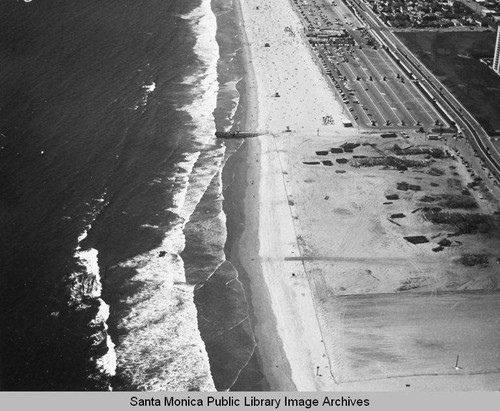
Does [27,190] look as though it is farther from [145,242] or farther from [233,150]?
[233,150]

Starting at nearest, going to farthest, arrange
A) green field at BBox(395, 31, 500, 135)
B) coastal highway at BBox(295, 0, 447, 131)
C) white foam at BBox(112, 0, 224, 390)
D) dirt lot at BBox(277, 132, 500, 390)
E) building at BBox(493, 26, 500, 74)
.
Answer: white foam at BBox(112, 0, 224, 390) → dirt lot at BBox(277, 132, 500, 390) → coastal highway at BBox(295, 0, 447, 131) → green field at BBox(395, 31, 500, 135) → building at BBox(493, 26, 500, 74)

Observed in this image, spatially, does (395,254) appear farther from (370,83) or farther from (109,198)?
(370,83)

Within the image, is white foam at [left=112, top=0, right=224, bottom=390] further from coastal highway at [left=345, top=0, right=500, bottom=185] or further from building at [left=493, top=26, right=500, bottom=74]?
building at [left=493, top=26, right=500, bottom=74]

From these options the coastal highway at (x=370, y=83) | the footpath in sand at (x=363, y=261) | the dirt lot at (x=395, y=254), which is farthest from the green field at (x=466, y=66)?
the dirt lot at (x=395, y=254)

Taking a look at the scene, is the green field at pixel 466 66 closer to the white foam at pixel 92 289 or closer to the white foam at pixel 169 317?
the white foam at pixel 169 317

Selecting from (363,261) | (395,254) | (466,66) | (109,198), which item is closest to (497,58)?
(466,66)

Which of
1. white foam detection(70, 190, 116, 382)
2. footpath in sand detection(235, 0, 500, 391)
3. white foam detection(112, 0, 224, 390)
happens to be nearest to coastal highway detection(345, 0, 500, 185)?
footpath in sand detection(235, 0, 500, 391)
